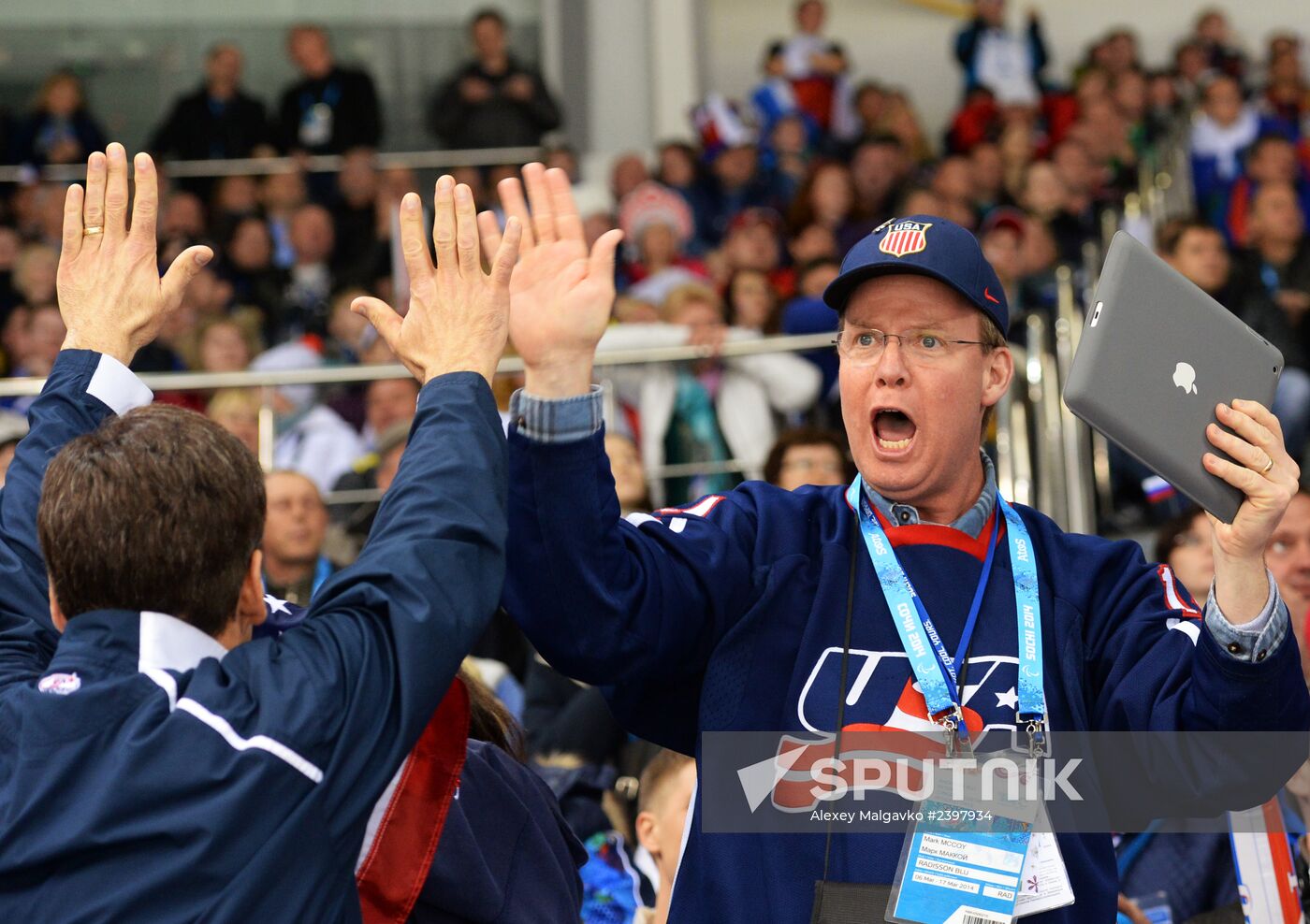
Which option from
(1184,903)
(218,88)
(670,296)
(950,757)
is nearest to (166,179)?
(218,88)

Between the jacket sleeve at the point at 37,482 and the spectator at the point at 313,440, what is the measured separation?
16.1 ft

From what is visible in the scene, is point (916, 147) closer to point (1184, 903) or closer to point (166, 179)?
point (166, 179)

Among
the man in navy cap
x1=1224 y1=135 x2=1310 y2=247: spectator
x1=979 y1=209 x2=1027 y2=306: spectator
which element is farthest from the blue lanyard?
x1=1224 y1=135 x2=1310 y2=247: spectator

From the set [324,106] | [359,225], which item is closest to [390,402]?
[359,225]

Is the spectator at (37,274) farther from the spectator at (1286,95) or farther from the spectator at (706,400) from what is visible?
the spectator at (1286,95)

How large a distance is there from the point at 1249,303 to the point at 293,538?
4800 mm

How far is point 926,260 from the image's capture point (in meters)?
2.97

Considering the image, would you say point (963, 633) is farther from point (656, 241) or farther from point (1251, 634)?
point (656, 241)

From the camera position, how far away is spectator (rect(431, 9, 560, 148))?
1245cm

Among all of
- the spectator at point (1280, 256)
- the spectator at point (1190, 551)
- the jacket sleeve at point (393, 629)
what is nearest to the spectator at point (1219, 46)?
the spectator at point (1280, 256)

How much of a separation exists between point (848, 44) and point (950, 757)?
537 inches

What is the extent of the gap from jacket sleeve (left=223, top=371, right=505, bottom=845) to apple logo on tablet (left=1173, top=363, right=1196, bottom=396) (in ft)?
3.55

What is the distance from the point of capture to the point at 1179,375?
2.70 metres

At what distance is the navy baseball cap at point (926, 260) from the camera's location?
117 inches
